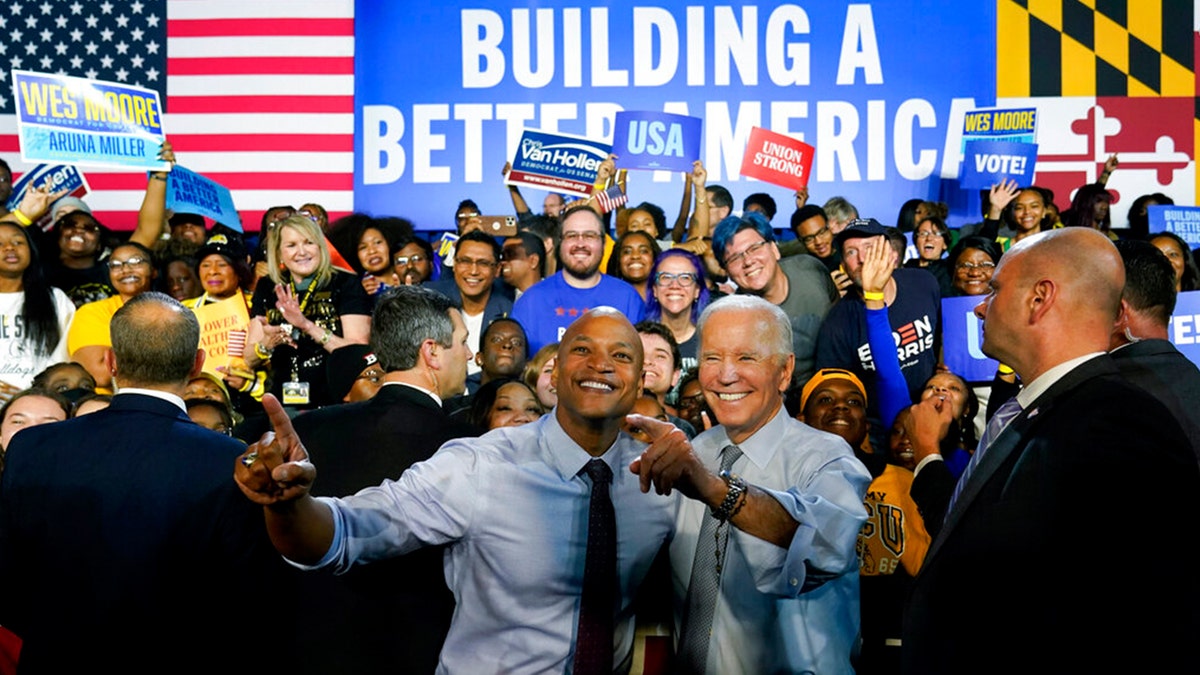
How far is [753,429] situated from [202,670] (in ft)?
4.95

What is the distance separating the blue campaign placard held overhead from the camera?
25.0 ft

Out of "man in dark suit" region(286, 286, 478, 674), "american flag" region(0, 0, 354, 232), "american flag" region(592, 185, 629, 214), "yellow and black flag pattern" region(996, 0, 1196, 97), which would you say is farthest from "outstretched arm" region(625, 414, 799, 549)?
"yellow and black flag pattern" region(996, 0, 1196, 97)

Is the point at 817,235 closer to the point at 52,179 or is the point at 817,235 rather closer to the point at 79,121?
the point at 79,121

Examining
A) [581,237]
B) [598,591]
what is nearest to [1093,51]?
[581,237]

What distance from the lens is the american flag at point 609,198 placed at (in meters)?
8.35

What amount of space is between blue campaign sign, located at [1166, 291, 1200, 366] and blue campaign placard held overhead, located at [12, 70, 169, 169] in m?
5.64

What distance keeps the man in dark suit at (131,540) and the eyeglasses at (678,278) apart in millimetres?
3007

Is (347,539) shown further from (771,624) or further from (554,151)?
(554,151)

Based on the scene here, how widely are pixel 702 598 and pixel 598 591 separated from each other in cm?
25

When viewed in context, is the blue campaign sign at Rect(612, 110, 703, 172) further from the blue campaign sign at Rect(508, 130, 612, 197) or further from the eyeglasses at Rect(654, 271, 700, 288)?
the eyeglasses at Rect(654, 271, 700, 288)

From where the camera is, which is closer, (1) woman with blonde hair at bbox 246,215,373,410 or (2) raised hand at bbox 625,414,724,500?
(2) raised hand at bbox 625,414,724,500

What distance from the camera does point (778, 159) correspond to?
9039mm

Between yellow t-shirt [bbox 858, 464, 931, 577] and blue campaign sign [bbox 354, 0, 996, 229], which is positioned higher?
blue campaign sign [bbox 354, 0, 996, 229]

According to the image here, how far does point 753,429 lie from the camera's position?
3113 mm
